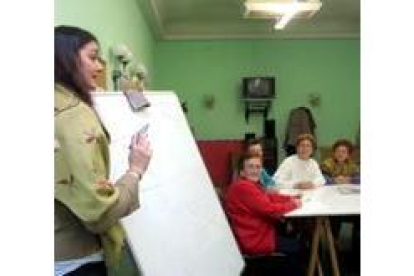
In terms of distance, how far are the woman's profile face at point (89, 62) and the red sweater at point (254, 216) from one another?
196 cm

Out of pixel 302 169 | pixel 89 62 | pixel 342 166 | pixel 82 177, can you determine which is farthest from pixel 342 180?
pixel 82 177

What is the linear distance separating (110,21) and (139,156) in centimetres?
251

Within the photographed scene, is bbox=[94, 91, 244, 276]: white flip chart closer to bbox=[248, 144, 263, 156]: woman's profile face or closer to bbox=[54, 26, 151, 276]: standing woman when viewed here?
bbox=[54, 26, 151, 276]: standing woman

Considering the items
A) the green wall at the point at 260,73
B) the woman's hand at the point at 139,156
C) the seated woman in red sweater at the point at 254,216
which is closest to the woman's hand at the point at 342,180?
the seated woman in red sweater at the point at 254,216

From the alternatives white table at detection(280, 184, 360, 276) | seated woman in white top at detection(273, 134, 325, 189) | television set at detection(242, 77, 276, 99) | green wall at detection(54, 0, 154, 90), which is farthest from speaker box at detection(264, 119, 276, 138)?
white table at detection(280, 184, 360, 276)

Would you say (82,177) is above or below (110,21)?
below

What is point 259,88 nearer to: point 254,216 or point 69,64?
point 254,216

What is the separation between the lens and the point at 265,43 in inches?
328

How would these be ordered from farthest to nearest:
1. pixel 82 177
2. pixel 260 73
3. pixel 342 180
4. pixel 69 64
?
1. pixel 260 73
2. pixel 342 180
3. pixel 69 64
4. pixel 82 177

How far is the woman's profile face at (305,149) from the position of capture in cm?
519

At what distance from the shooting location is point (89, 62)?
5.75 ft
